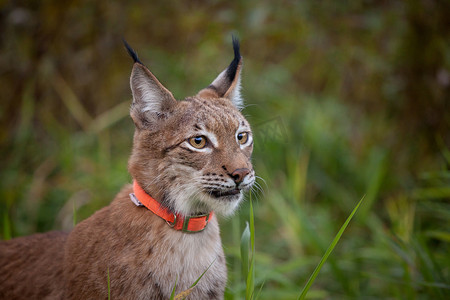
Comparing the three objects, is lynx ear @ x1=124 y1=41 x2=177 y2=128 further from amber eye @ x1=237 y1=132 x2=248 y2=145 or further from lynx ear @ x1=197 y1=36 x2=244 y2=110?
amber eye @ x1=237 y1=132 x2=248 y2=145

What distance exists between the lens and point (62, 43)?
6809 mm

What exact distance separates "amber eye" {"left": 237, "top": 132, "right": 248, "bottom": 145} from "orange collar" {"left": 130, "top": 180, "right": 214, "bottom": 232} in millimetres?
622

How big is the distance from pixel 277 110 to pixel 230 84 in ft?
11.8

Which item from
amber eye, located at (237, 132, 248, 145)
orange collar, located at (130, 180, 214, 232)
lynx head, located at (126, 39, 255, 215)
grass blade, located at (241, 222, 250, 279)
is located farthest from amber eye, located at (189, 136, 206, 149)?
grass blade, located at (241, 222, 250, 279)

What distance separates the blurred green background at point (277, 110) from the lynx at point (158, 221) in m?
2.17

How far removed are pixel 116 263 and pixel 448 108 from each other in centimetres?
504

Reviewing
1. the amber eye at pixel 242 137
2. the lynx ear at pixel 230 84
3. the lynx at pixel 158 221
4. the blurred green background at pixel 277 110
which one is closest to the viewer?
the lynx at pixel 158 221

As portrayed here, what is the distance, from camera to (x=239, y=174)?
2.83 meters

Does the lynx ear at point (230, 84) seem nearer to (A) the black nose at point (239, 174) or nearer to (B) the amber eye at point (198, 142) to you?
(B) the amber eye at point (198, 142)

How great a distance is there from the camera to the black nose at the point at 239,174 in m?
2.83

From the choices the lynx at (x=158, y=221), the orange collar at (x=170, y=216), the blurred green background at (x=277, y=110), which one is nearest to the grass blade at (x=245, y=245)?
the lynx at (x=158, y=221)

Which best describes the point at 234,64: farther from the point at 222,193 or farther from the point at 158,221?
the point at 158,221

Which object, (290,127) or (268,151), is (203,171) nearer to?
(268,151)

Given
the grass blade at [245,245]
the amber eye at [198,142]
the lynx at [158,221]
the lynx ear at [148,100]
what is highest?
the lynx ear at [148,100]
